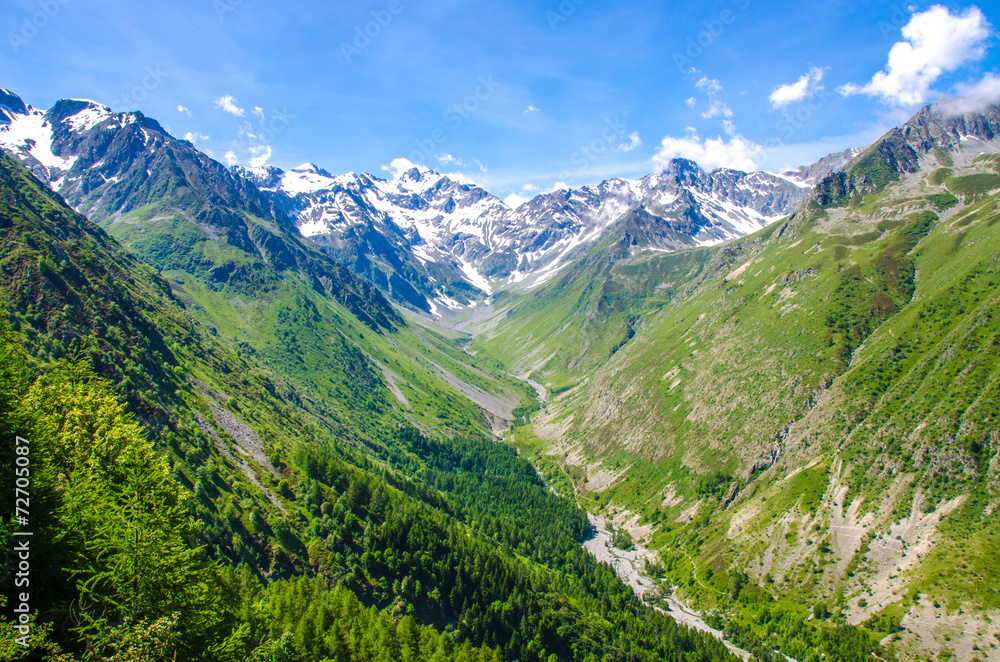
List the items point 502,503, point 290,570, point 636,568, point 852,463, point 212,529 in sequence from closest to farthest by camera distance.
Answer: point 212,529 < point 290,570 < point 852,463 < point 636,568 < point 502,503

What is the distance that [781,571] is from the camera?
120438 mm

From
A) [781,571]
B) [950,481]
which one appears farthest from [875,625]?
[950,481]

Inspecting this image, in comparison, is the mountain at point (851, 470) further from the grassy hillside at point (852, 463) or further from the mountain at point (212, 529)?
the mountain at point (212, 529)

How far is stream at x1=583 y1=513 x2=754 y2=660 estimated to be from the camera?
117 meters

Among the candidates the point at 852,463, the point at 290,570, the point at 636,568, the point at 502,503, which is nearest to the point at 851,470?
the point at 852,463

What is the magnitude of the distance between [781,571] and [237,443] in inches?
5217

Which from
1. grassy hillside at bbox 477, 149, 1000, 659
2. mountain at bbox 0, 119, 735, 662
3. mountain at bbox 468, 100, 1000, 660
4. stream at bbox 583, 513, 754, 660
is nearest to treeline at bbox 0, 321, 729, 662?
mountain at bbox 0, 119, 735, 662

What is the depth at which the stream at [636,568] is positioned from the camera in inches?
Result: 4612

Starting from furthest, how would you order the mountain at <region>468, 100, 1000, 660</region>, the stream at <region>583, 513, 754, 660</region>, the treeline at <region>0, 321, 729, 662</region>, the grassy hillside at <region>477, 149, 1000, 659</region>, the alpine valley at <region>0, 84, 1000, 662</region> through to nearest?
the stream at <region>583, 513, 754, 660</region> < the grassy hillside at <region>477, 149, 1000, 659</region> < the mountain at <region>468, 100, 1000, 660</region> < the alpine valley at <region>0, 84, 1000, 662</region> < the treeline at <region>0, 321, 729, 662</region>

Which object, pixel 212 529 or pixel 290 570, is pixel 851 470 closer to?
pixel 290 570

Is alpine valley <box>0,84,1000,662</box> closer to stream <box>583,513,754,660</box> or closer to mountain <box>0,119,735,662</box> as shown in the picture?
mountain <box>0,119,735,662</box>

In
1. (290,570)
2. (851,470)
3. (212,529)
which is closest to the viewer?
(212,529)

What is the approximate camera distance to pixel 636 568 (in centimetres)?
14475

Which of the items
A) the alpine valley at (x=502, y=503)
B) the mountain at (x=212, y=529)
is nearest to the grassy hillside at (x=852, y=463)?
the alpine valley at (x=502, y=503)
